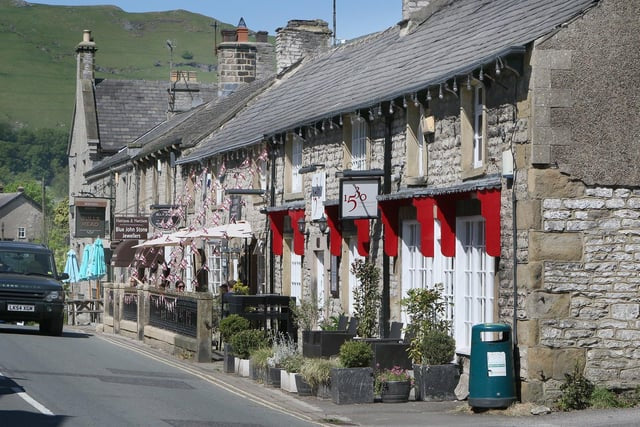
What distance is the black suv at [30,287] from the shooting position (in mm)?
28188

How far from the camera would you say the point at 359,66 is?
2902cm

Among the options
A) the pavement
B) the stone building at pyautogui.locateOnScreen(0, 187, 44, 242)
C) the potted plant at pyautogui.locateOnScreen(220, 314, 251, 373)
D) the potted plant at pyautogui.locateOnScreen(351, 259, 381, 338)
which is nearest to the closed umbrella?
the potted plant at pyautogui.locateOnScreen(220, 314, 251, 373)

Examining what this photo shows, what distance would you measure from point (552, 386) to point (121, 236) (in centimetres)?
2922

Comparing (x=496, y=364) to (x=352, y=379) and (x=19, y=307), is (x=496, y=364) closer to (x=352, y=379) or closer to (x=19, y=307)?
(x=352, y=379)

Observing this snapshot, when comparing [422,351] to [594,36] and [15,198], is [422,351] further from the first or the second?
[15,198]

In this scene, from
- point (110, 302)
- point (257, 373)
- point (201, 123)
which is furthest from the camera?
point (201, 123)

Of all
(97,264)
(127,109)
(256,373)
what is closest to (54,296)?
(256,373)

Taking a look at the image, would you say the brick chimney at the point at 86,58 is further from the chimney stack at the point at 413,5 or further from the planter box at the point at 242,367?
the planter box at the point at 242,367

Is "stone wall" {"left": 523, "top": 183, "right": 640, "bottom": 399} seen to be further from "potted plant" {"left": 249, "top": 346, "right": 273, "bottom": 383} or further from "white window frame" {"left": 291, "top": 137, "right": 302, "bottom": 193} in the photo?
"white window frame" {"left": 291, "top": 137, "right": 302, "bottom": 193}

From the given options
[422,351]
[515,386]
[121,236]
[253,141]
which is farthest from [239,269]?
[515,386]

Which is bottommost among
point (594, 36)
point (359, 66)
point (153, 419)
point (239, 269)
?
point (153, 419)

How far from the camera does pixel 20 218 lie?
136 meters

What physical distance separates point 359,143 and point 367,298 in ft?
11.2

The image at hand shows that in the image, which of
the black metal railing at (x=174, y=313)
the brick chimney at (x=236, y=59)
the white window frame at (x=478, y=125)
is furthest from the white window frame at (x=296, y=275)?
the brick chimney at (x=236, y=59)
